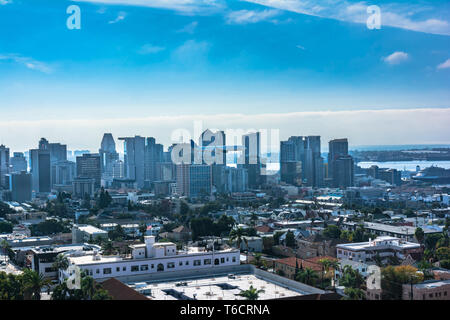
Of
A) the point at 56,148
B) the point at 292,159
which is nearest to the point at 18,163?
the point at 56,148

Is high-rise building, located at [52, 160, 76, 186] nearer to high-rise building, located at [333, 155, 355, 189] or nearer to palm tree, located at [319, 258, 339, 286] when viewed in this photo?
high-rise building, located at [333, 155, 355, 189]

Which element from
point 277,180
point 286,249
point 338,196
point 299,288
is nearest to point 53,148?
point 277,180

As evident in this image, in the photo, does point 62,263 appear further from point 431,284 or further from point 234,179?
point 234,179

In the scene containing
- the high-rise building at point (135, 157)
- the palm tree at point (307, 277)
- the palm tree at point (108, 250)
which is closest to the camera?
the palm tree at point (307, 277)

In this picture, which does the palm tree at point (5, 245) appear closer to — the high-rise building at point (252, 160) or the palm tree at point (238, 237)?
the palm tree at point (238, 237)

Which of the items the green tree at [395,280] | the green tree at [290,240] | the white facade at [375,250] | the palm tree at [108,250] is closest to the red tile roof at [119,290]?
the palm tree at [108,250]

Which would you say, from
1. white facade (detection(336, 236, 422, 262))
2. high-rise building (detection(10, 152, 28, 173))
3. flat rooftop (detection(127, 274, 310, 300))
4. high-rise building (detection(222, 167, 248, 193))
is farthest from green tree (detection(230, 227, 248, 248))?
high-rise building (detection(10, 152, 28, 173))

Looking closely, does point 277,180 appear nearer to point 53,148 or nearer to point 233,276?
point 53,148
